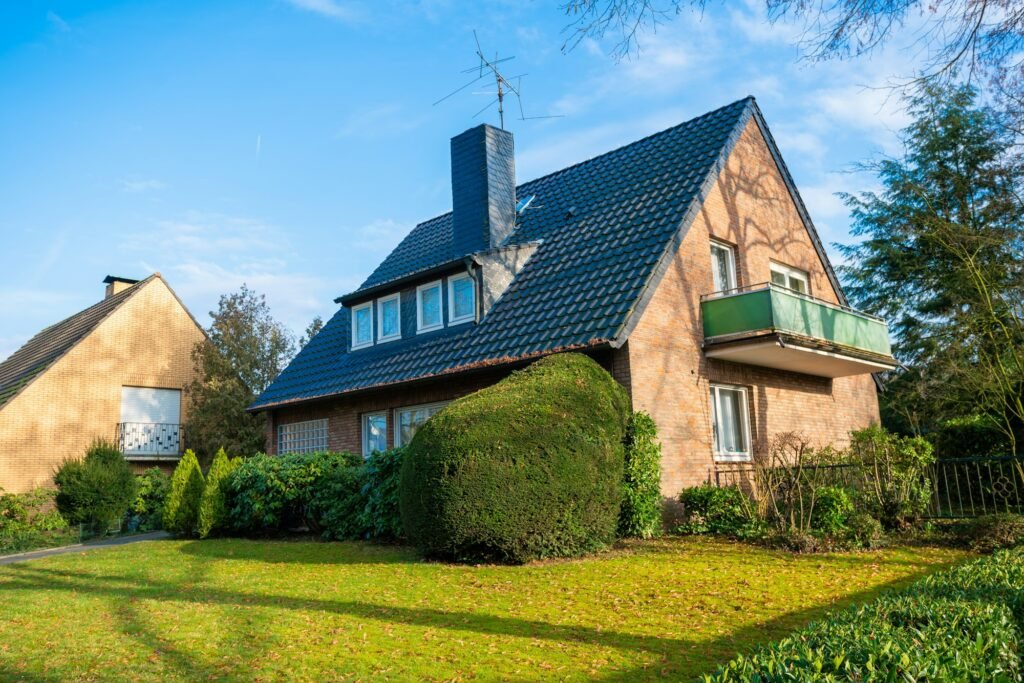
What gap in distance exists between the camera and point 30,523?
21297mm

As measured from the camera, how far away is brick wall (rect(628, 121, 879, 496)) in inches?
555

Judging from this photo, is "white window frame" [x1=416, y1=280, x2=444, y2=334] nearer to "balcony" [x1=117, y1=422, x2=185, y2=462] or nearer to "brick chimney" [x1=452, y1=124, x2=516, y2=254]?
"brick chimney" [x1=452, y1=124, x2=516, y2=254]

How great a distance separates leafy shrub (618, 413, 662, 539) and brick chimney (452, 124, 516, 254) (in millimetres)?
7329

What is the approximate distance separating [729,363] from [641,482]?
4.65 meters

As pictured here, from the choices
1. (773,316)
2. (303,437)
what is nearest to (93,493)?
(303,437)

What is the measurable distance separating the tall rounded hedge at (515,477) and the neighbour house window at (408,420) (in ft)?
19.7

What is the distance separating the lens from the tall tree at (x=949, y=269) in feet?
47.6

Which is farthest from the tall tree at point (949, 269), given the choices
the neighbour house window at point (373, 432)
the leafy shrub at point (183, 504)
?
the leafy shrub at point (183, 504)

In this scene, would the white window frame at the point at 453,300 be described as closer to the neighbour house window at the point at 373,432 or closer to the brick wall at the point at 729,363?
the neighbour house window at the point at 373,432

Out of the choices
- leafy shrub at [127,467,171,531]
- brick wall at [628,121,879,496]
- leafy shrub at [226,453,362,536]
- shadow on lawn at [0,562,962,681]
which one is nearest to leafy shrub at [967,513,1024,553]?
shadow on lawn at [0,562,962,681]

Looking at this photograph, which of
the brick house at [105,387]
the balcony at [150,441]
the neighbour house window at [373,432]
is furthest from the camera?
the balcony at [150,441]

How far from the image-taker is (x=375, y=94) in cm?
1091

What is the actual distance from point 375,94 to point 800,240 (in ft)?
41.8

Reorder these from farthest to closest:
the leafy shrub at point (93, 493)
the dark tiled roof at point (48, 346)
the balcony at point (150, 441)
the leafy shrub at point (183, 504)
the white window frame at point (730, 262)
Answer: the balcony at point (150, 441), the dark tiled roof at point (48, 346), the leafy shrub at point (93, 493), the white window frame at point (730, 262), the leafy shrub at point (183, 504)
